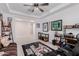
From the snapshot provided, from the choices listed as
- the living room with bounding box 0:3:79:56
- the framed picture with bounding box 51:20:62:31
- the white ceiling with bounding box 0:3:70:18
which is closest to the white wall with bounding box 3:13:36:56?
the living room with bounding box 0:3:79:56

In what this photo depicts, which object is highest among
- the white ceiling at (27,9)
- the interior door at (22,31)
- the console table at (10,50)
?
the white ceiling at (27,9)

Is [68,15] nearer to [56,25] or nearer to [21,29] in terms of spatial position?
[56,25]

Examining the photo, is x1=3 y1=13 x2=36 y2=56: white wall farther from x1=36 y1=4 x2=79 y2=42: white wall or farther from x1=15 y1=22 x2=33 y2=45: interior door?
x1=36 y1=4 x2=79 y2=42: white wall

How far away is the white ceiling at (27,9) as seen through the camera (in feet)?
5.94

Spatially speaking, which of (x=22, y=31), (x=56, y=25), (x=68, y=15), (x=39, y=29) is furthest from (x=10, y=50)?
(x=68, y=15)

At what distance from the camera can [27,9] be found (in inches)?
75.0

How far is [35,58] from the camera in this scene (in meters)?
1.83

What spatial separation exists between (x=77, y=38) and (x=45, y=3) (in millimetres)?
993

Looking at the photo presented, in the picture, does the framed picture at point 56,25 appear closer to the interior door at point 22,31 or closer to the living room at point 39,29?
the living room at point 39,29

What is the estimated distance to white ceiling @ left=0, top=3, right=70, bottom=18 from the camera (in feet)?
5.94

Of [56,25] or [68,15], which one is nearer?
[68,15]

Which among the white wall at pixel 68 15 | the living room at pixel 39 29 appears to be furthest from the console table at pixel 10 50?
the white wall at pixel 68 15

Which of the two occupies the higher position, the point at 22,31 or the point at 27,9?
the point at 27,9

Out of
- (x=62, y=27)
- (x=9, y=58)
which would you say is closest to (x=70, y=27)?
(x=62, y=27)
